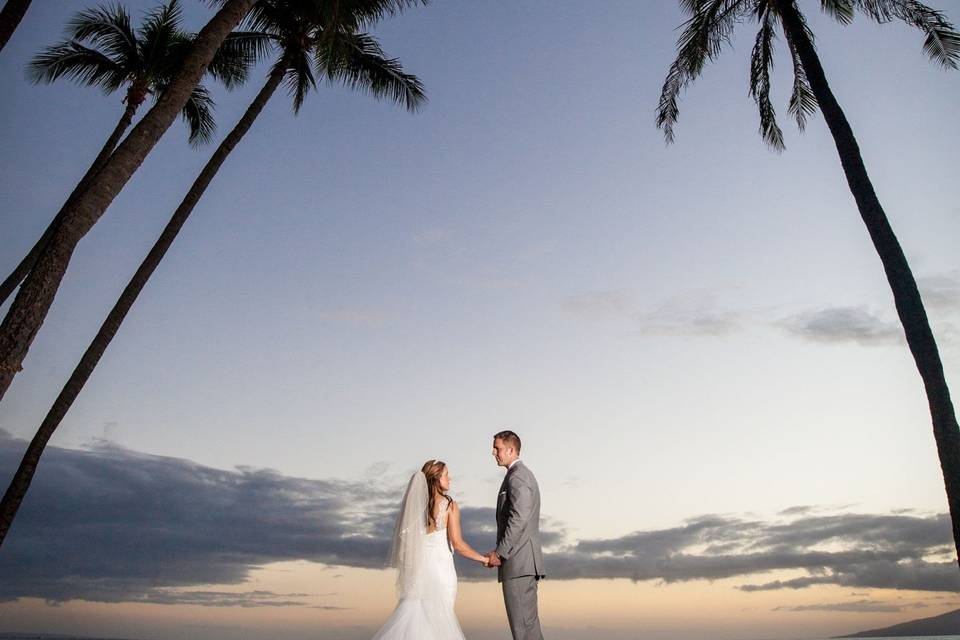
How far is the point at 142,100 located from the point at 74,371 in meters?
7.85

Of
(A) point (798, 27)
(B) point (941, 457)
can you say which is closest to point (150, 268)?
(A) point (798, 27)

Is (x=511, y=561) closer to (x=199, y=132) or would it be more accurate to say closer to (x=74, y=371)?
(x=74, y=371)

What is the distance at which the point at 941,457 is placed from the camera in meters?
10.3

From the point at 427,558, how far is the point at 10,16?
37.4 feet

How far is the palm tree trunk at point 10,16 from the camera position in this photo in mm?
12547

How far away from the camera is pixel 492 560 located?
28.0 ft

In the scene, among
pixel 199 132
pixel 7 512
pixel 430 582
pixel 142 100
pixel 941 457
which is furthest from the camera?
pixel 199 132

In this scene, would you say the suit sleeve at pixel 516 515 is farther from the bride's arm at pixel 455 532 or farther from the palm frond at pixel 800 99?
the palm frond at pixel 800 99

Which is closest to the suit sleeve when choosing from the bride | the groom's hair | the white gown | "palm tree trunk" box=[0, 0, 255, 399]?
the groom's hair

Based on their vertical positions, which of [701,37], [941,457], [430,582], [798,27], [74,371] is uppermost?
[701,37]

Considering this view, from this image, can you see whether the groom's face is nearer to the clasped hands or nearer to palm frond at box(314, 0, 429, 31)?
the clasped hands

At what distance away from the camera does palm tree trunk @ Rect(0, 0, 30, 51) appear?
12547 mm

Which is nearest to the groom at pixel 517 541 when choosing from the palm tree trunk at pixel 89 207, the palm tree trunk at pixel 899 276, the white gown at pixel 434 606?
the white gown at pixel 434 606

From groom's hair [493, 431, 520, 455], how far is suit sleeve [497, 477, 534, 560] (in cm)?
39
